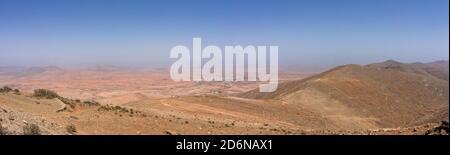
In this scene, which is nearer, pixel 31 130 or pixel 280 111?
pixel 31 130

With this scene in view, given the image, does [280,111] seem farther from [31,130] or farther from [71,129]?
[31,130]

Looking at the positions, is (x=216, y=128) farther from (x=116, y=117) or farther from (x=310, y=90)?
(x=310, y=90)

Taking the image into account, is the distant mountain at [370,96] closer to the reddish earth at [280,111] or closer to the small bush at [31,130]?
the reddish earth at [280,111]

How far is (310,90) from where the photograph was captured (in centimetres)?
4547

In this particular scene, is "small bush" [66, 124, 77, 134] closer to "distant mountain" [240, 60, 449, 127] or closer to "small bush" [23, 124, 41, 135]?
"small bush" [23, 124, 41, 135]

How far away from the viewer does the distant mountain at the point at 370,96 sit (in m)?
39.0

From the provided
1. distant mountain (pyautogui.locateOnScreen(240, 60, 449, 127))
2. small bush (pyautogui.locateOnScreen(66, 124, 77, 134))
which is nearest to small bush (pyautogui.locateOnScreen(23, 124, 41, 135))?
small bush (pyautogui.locateOnScreen(66, 124, 77, 134))

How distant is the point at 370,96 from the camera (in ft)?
156

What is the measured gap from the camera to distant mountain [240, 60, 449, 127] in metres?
39.0

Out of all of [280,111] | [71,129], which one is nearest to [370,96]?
[280,111]
